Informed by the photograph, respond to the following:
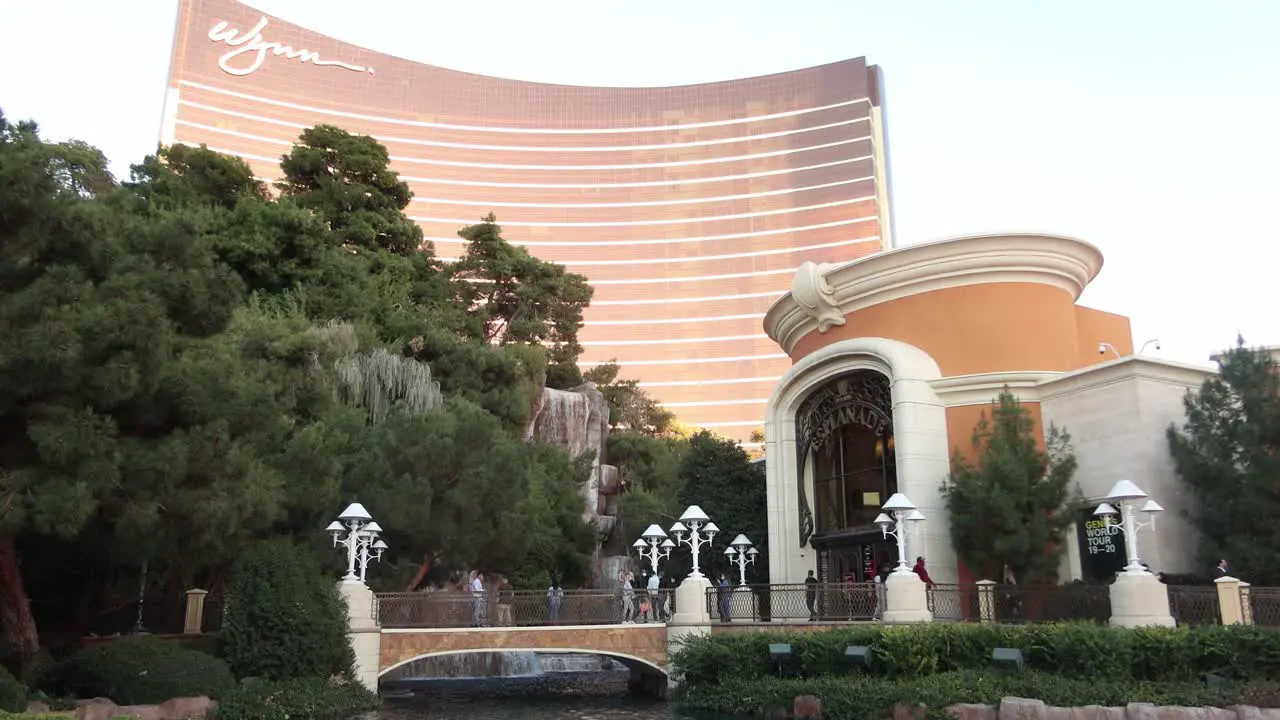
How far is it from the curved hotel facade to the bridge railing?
6402 centimetres

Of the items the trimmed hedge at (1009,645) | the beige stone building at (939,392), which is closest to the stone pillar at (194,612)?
the trimmed hedge at (1009,645)

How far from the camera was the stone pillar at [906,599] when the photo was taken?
18984 mm

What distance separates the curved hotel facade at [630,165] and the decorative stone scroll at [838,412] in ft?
193

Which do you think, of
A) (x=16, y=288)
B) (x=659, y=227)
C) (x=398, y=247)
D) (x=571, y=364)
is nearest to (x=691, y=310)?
(x=659, y=227)

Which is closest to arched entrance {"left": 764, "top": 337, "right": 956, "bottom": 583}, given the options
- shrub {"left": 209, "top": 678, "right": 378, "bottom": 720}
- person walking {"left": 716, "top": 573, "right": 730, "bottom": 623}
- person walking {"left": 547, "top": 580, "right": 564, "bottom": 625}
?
person walking {"left": 716, "top": 573, "right": 730, "bottom": 623}

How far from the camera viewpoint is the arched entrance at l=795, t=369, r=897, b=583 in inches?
989

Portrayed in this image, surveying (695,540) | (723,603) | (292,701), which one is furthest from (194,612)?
(723,603)

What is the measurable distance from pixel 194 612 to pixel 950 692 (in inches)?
627

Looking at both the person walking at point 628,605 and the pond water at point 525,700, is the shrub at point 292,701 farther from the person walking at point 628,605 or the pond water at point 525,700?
the person walking at point 628,605

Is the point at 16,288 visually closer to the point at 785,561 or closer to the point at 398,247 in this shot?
the point at 785,561

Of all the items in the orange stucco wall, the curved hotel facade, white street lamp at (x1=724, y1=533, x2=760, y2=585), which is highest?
the curved hotel facade

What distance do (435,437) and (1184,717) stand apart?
52.4ft

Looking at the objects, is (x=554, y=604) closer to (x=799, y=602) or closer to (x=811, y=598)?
(x=799, y=602)
